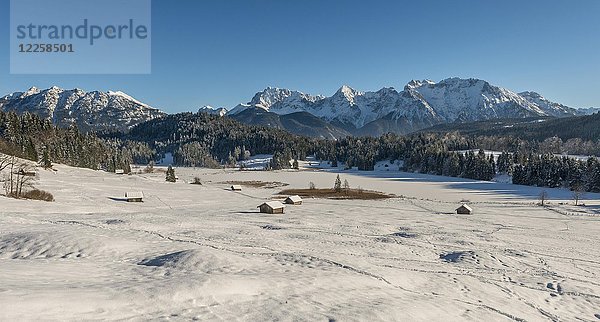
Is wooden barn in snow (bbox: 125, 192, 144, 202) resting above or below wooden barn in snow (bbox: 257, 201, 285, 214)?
above

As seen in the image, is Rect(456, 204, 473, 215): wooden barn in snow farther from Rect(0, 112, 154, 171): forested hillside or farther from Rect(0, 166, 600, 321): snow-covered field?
Rect(0, 112, 154, 171): forested hillside

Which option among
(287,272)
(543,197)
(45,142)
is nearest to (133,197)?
(287,272)

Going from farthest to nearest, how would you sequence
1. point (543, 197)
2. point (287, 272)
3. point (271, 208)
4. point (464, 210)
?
point (543, 197), point (464, 210), point (271, 208), point (287, 272)

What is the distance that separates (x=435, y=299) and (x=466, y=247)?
19.4m

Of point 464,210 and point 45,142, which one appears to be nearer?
point 464,210

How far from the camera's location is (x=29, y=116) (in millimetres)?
130750

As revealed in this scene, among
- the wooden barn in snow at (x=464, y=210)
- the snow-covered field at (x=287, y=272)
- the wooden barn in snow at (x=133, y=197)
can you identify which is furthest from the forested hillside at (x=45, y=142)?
the wooden barn in snow at (x=464, y=210)

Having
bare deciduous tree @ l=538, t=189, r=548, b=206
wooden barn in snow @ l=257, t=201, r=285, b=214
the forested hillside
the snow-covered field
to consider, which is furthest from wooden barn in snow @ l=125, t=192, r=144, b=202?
bare deciduous tree @ l=538, t=189, r=548, b=206

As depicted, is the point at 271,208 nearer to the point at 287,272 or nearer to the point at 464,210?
the point at 464,210

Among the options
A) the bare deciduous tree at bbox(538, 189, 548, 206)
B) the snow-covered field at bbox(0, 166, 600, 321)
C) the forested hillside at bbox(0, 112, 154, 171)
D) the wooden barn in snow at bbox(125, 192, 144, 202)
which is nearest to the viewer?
the snow-covered field at bbox(0, 166, 600, 321)

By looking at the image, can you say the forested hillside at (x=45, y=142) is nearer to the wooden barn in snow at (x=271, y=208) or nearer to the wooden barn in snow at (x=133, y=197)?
the wooden barn in snow at (x=133, y=197)

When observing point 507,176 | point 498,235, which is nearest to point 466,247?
point 498,235

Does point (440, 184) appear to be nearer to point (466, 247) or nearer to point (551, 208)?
point (551, 208)

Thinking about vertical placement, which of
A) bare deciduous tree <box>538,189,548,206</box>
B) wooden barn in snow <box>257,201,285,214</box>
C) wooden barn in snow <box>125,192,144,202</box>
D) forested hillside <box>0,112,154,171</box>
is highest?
forested hillside <box>0,112,154,171</box>
